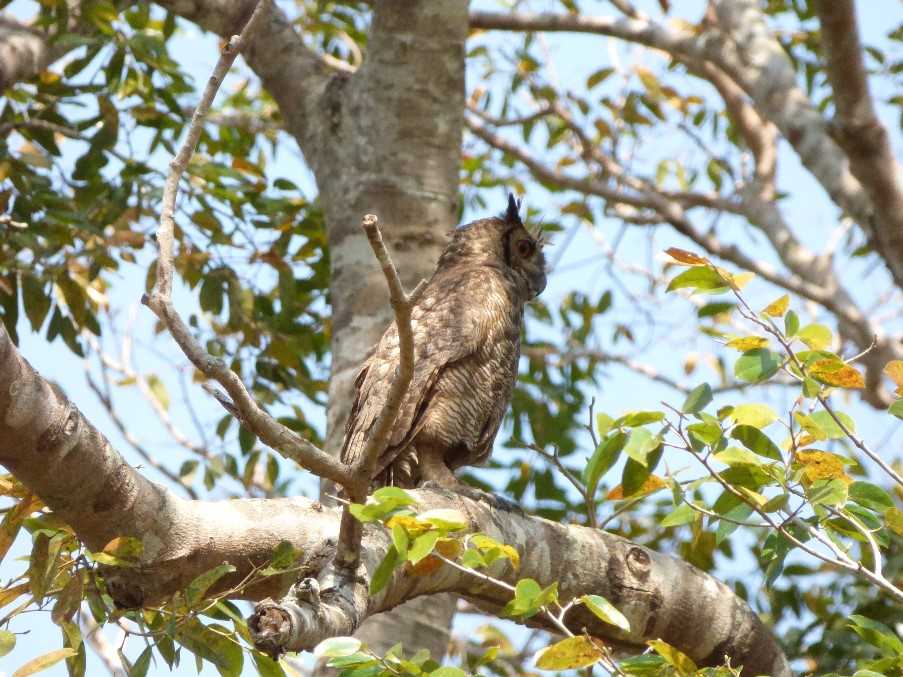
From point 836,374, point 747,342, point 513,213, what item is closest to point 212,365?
point 747,342

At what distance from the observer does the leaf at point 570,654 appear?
74.5 inches

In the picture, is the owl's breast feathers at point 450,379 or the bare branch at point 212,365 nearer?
the bare branch at point 212,365

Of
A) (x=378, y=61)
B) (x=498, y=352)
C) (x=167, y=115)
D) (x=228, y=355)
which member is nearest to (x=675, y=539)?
(x=498, y=352)

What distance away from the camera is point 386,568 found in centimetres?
178

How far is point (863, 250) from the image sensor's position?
18.8 ft

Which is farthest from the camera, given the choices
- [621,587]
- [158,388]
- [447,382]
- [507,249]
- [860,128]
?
[158,388]

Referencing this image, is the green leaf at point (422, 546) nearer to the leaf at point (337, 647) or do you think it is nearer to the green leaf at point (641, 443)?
the leaf at point (337, 647)

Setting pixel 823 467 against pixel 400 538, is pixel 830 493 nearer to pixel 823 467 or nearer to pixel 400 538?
pixel 823 467

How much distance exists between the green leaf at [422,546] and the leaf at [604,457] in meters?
0.80

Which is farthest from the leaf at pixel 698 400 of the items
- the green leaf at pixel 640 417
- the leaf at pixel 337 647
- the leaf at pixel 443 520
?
the leaf at pixel 337 647

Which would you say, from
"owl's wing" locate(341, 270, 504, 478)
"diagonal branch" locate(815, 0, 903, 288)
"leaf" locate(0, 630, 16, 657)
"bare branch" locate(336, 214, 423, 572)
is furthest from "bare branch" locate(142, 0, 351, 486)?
"diagonal branch" locate(815, 0, 903, 288)

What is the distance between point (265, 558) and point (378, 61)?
223 cm

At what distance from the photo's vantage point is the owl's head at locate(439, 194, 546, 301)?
4.10 meters

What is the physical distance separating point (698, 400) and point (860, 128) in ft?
6.52
